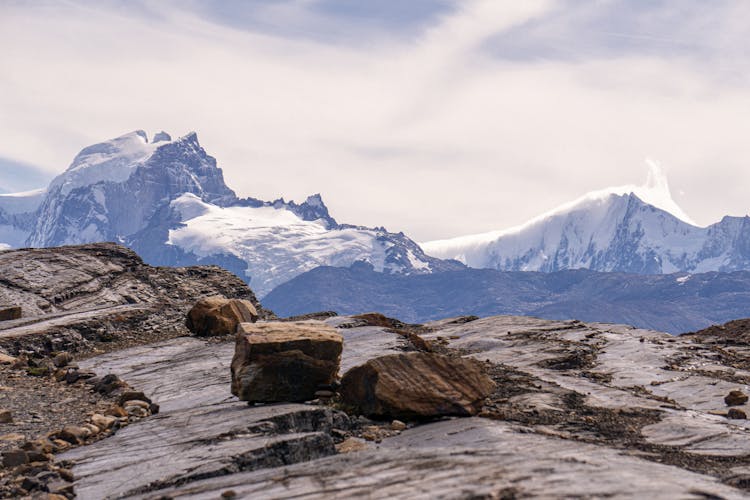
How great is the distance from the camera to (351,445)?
16.6m

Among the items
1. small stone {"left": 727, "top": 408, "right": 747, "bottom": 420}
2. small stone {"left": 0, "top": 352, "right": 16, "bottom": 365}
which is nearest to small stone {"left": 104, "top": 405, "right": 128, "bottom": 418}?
small stone {"left": 0, "top": 352, "right": 16, "bottom": 365}

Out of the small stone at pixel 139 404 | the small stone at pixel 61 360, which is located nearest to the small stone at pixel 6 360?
the small stone at pixel 61 360

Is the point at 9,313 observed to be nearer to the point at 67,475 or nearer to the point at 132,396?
the point at 132,396

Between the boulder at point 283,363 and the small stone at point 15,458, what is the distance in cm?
592

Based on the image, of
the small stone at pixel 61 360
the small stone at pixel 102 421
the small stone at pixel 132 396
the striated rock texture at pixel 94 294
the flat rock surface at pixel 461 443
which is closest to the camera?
the flat rock surface at pixel 461 443

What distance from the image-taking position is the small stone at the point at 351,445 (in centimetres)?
1636

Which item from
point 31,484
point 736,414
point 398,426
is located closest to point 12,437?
point 31,484

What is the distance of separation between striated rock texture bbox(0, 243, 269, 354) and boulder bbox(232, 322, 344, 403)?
58.1 feet

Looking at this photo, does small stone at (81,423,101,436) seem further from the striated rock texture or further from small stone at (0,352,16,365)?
the striated rock texture

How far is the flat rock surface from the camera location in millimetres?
11734

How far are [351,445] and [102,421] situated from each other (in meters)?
8.06

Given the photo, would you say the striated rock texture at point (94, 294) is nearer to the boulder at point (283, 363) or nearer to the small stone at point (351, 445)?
the boulder at point (283, 363)

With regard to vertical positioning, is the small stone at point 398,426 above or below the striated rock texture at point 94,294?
below

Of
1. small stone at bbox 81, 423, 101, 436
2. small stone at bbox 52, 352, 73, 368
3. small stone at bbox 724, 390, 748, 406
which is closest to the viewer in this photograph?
small stone at bbox 81, 423, 101, 436
